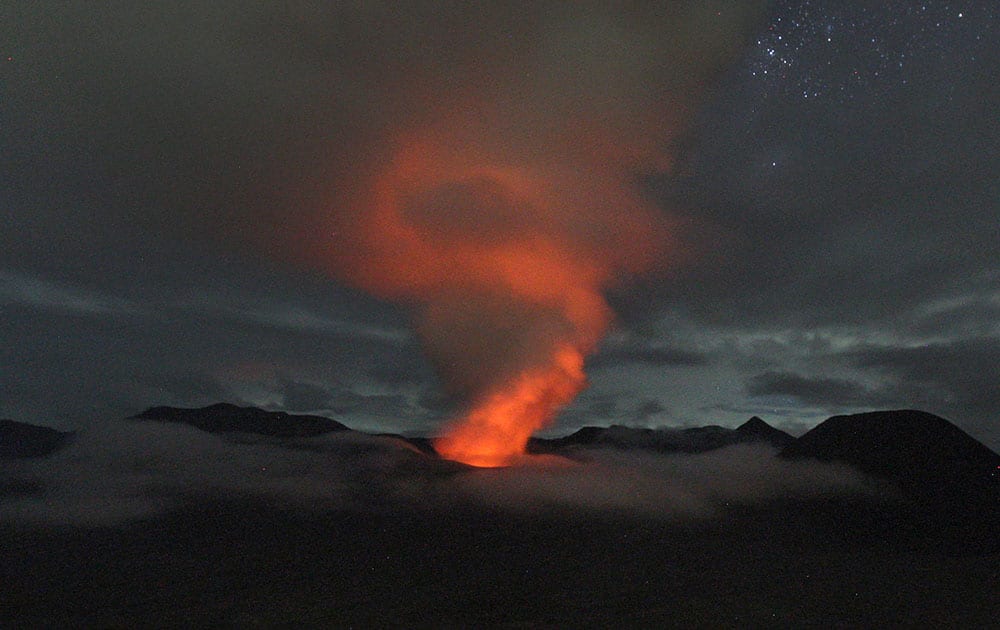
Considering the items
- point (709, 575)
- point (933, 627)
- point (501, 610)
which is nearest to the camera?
A: point (933, 627)

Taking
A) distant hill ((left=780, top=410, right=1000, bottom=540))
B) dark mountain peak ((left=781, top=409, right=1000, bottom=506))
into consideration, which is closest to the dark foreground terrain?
distant hill ((left=780, top=410, right=1000, bottom=540))

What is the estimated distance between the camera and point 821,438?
14562 centimetres

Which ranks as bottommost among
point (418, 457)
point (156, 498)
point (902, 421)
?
point (156, 498)

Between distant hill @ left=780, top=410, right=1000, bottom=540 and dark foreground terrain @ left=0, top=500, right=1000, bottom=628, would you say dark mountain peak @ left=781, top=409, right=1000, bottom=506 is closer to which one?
distant hill @ left=780, top=410, right=1000, bottom=540

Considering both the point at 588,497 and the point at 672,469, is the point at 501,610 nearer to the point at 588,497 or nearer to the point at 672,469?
the point at 588,497

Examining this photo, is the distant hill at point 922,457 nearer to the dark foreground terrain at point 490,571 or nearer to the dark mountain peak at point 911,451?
the dark mountain peak at point 911,451

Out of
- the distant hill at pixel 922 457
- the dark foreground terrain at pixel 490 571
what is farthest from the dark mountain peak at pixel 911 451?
the dark foreground terrain at pixel 490 571

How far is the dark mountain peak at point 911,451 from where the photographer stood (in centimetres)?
11512

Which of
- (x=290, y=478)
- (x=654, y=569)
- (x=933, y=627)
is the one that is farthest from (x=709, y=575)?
(x=290, y=478)

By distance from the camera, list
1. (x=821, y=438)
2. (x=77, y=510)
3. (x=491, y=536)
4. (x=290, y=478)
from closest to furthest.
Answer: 1. (x=491, y=536)
2. (x=77, y=510)
3. (x=290, y=478)
4. (x=821, y=438)

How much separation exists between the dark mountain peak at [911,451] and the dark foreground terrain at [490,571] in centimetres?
1702

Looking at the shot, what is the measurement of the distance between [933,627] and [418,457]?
96.6 meters

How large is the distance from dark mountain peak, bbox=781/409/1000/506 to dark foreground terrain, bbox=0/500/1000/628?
55.8 ft

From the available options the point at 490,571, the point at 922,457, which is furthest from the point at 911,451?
the point at 490,571
